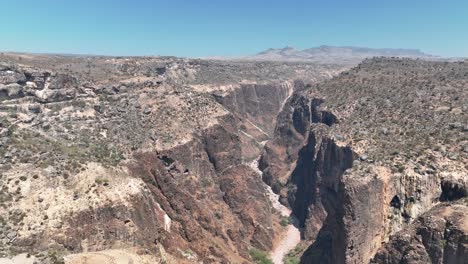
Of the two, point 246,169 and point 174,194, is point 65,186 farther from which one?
point 246,169

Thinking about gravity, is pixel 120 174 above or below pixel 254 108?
above

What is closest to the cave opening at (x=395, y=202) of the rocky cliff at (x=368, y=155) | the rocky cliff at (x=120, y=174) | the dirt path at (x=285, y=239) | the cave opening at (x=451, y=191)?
the rocky cliff at (x=368, y=155)

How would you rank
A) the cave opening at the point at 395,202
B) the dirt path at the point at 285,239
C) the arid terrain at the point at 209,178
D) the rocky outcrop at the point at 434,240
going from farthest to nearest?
the dirt path at the point at 285,239 → the cave opening at the point at 395,202 → the arid terrain at the point at 209,178 → the rocky outcrop at the point at 434,240

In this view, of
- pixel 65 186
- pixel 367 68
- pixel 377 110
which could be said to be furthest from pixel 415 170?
pixel 367 68

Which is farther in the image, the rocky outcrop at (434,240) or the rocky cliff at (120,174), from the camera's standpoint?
the rocky cliff at (120,174)

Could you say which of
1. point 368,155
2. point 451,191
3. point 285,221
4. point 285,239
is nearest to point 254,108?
point 285,221

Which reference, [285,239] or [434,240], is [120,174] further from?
[434,240]

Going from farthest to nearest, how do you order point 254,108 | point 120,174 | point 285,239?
point 254,108 < point 285,239 < point 120,174

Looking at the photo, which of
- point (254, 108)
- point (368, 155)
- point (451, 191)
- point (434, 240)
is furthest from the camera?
point (254, 108)

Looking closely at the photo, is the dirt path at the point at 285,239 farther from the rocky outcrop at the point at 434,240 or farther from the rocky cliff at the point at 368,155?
the rocky outcrop at the point at 434,240
